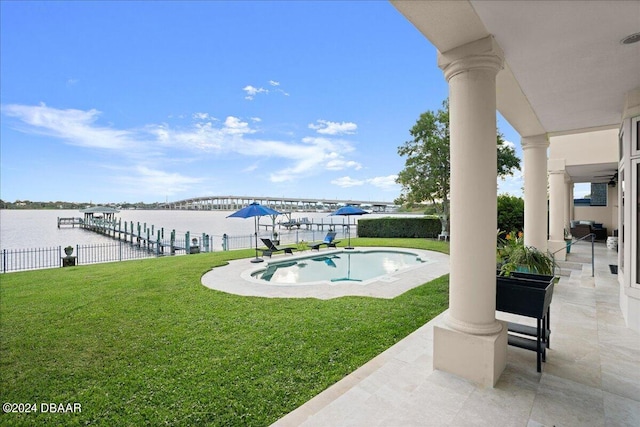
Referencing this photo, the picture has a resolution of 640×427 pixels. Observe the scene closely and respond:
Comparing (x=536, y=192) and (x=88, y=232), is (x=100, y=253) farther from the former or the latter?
(x=88, y=232)

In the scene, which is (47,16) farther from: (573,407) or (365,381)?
(573,407)

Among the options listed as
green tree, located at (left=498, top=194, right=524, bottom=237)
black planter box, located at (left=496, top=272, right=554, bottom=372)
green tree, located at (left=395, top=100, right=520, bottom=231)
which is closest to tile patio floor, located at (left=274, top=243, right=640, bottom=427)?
black planter box, located at (left=496, top=272, right=554, bottom=372)

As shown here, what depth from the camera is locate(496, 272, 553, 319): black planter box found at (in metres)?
3.26

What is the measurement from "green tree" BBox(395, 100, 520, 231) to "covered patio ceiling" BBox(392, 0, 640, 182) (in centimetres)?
1459

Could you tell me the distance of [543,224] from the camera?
7461 mm

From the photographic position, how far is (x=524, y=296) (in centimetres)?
340

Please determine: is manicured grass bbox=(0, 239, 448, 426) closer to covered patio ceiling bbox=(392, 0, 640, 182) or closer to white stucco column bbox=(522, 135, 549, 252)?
white stucco column bbox=(522, 135, 549, 252)

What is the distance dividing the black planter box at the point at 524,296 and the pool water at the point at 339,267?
6092 millimetres

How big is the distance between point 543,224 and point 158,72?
2542cm

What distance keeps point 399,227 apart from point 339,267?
11.6 metres

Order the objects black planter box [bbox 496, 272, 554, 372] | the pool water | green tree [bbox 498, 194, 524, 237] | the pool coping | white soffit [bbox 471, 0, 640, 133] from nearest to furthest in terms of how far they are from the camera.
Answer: white soffit [bbox 471, 0, 640, 133] → black planter box [bbox 496, 272, 554, 372] → the pool coping → the pool water → green tree [bbox 498, 194, 524, 237]

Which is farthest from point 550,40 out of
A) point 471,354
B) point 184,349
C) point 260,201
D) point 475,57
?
point 260,201

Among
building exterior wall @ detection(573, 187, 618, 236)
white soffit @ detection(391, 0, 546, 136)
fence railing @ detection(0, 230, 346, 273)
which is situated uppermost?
white soffit @ detection(391, 0, 546, 136)

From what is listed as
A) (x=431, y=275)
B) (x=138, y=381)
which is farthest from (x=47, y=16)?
(x=431, y=275)
